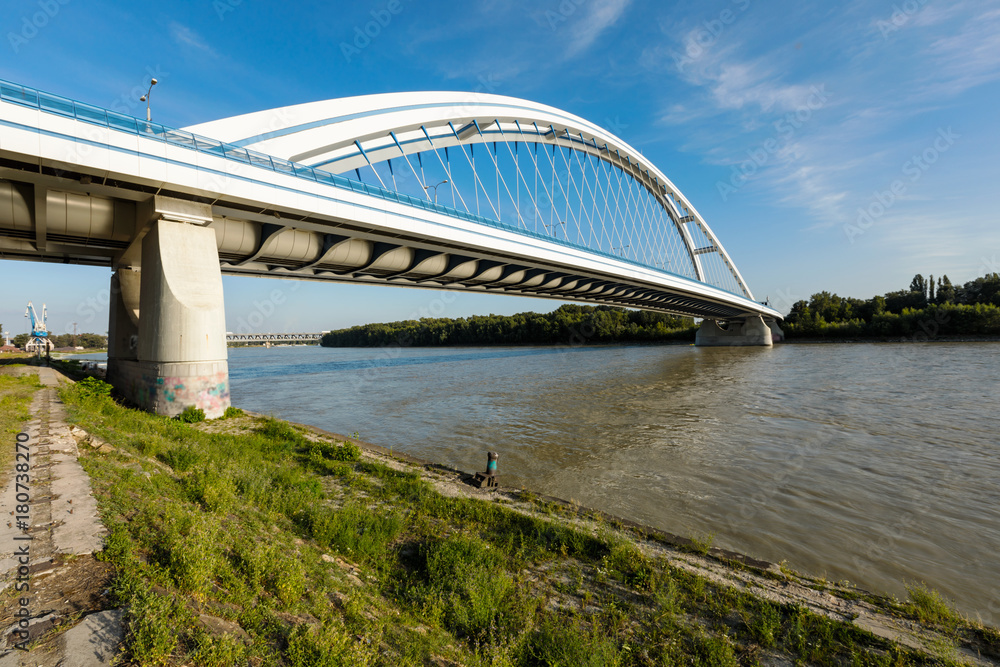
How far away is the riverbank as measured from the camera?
114 inches

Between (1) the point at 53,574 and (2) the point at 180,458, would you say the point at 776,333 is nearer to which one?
(2) the point at 180,458

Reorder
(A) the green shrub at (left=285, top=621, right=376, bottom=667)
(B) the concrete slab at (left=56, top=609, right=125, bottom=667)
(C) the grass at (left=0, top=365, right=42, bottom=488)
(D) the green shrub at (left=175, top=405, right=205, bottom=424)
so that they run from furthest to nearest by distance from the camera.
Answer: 1. (D) the green shrub at (left=175, top=405, right=205, bottom=424)
2. (C) the grass at (left=0, top=365, right=42, bottom=488)
3. (A) the green shrub at (left=285, top=621, right=376, bottom=667)
4. (B) the concrete slab at (left=56, top=609, right=125, bottom=667)

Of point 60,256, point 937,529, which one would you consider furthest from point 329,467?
point 60,256

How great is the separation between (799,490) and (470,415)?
1011 cm

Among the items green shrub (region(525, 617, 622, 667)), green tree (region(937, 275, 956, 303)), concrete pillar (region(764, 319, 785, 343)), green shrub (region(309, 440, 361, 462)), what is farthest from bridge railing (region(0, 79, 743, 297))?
green tree (region(937, 275, 956, 303))

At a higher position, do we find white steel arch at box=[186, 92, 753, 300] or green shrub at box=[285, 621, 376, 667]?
white steel arch at box=[186, 92, 753, 300]

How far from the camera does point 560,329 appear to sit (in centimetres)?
8625

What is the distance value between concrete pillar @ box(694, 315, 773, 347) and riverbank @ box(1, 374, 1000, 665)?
7118 centimetres

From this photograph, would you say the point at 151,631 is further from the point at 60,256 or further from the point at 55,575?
the point at 60,256

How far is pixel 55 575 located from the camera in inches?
115

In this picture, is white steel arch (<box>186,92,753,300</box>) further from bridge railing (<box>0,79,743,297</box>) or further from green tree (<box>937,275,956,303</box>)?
green tree (<box>937,275,956,303</box>)

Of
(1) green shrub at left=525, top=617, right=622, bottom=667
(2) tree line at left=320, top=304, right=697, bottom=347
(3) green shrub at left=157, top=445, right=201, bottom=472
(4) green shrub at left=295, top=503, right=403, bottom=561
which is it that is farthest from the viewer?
(2) tree line at left=320, top=304, right=697, bottom=347

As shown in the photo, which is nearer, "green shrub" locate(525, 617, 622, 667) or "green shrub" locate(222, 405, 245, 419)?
"green shrub" locate(525, 617, 622, 667)

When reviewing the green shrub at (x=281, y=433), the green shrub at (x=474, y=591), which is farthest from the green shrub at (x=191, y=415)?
the green shrub at (x=474, y=591)
